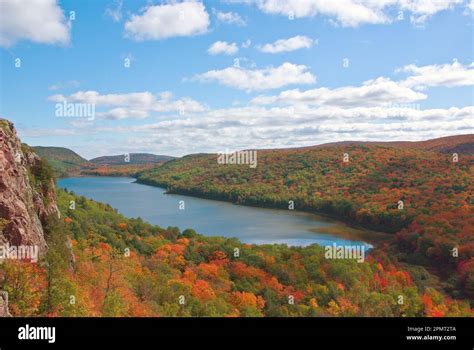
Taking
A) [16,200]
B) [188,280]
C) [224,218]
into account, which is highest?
[16,200]

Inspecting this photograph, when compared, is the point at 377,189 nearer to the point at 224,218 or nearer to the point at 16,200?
the point at 224,218

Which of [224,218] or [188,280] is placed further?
[224,218]

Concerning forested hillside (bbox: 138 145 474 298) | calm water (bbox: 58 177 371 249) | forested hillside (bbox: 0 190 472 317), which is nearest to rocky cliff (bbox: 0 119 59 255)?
forested hillside (bbox: 0 190 472 317)

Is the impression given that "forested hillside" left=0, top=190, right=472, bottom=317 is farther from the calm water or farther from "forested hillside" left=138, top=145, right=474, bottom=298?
the calm water

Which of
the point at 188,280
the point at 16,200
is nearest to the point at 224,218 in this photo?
the point at 188,280

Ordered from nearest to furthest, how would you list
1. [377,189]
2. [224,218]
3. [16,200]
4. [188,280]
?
[16,200]
[188,280]
[224,218]
[377,189]

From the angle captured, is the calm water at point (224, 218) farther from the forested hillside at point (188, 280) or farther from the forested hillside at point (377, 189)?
the forested hillside at point (188, 280)
